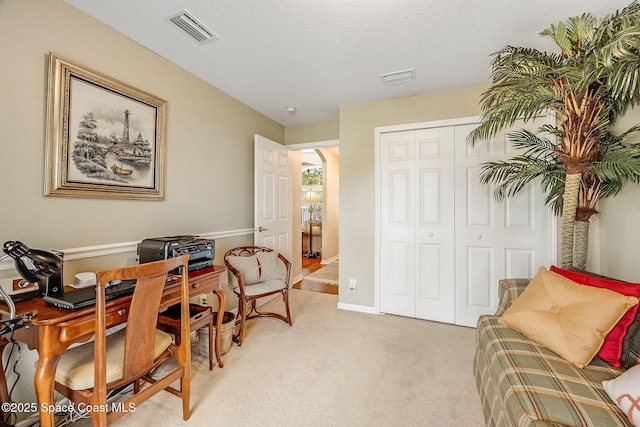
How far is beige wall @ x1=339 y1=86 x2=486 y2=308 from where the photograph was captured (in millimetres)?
3051

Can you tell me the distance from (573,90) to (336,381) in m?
2.41

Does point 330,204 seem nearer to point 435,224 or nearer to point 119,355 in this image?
point 435,224

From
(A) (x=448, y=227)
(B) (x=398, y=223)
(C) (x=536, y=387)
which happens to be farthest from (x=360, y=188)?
(C) (x=536, y=387)

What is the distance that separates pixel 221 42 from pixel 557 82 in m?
2.33

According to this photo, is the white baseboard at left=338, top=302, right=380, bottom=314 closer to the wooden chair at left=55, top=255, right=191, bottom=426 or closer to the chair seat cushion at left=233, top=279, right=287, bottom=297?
the chair seat cushion at left=233, top=279, right=287, bottom=297

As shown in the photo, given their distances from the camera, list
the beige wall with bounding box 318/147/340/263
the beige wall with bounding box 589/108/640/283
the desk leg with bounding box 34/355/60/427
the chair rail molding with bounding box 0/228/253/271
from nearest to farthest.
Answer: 1. the desk leg with bounding box 34/355/60/427
2. the chair rail molding with bounding box 0/228/253/271
3. the beige wall with bounding box 589/108/640/283
4. the beige wall with bounding box 318/147/340/263

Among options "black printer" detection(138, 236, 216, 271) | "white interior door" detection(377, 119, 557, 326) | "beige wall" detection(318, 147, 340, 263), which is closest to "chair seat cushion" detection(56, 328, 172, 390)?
"black printer" detection(138, 236, 216, 271)

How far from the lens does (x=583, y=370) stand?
121 centimetres

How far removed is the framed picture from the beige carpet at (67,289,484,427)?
4.73 feet

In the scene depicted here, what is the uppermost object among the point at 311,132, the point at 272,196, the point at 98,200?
the point at 311,132

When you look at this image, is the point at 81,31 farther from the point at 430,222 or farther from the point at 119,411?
the point at 430,222

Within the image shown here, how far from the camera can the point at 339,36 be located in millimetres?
1916

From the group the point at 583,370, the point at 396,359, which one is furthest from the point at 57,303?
the point at 583,370

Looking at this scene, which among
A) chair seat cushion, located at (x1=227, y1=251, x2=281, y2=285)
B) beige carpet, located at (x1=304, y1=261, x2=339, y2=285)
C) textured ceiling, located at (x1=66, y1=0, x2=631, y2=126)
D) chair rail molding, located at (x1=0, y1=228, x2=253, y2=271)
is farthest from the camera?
beige carpet, located at (x1=304, y1=261, x2=339, y2=285)
